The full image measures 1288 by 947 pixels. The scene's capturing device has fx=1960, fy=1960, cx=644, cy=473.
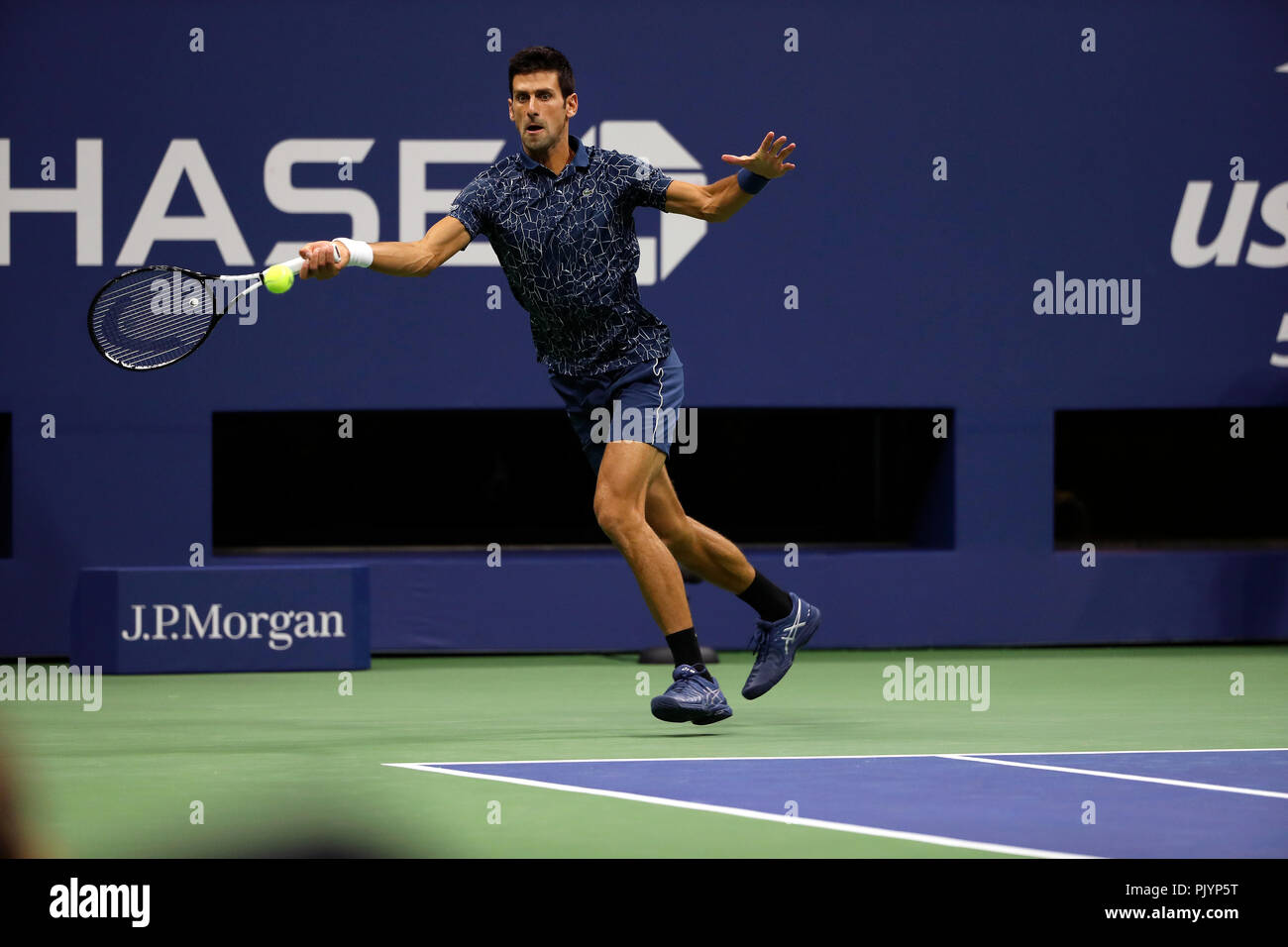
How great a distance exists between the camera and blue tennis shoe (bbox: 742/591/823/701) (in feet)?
20.6

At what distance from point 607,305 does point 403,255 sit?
69cm

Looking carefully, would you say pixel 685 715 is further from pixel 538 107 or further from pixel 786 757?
pixel 538 107

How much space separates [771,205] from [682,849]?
5.55m

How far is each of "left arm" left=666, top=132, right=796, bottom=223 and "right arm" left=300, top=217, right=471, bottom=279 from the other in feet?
2.23

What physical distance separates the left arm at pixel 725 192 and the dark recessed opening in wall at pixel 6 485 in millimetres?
4015

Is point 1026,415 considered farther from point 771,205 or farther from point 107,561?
point 107,561

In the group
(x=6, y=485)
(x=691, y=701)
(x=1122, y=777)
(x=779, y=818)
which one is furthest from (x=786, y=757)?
(x=6, y=485)

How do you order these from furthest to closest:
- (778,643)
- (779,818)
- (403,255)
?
(778,643) < (403,255) < (779,818)

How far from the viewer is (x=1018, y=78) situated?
9289 mm

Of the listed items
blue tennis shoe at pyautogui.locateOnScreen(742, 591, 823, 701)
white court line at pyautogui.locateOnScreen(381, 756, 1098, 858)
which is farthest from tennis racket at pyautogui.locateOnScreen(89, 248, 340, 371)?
blue tennis shoe at pyautogui.locateOnScreen(742, 591, 823, 701)

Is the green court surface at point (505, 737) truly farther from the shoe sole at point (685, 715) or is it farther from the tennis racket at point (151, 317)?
the tennis racket at point (151, 317)

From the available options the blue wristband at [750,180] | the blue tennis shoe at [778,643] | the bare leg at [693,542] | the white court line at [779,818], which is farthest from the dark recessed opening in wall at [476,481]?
the white court line at [779,818]

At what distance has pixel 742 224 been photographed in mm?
9195

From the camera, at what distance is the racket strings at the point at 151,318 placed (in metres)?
5.73
